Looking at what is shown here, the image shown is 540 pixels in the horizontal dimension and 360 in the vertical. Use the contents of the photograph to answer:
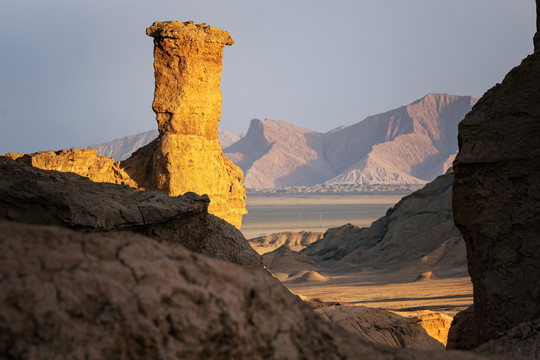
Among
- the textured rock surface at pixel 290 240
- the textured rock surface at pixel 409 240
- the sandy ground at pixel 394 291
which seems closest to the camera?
the sandy ground at pixel 394 291

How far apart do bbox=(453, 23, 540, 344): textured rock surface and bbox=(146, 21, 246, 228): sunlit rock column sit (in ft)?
25.6

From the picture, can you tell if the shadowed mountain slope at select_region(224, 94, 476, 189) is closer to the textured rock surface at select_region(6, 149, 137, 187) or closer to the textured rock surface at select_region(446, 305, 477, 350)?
the textured rock surface at select_region(6, 149, 137, 187)

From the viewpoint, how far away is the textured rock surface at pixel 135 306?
1648 mm

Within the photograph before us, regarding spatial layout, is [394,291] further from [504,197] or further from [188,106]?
[504,197]

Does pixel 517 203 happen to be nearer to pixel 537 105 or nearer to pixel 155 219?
pixel 537 105

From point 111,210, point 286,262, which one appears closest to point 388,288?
point 286,262

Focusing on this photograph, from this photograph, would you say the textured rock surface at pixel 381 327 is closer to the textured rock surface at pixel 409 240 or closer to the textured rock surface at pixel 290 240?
the textured rock surface at pixel 409 240

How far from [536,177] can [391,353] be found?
243cm

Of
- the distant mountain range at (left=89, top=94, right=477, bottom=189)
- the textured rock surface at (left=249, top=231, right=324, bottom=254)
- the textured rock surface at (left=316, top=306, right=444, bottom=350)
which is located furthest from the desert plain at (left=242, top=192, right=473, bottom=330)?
the distant mountain range at (left=89, top=94, right=477, bottom=189)

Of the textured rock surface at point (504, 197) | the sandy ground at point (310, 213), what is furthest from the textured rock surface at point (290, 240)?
the textured rock surface at point (504, 197)

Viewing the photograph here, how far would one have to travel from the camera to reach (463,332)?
17.6 feet

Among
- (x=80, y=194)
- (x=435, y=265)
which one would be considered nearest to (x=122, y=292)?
(x=80, y=194)

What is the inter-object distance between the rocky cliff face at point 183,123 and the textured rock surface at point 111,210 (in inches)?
241

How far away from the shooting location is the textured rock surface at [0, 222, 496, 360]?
1.65 meters
